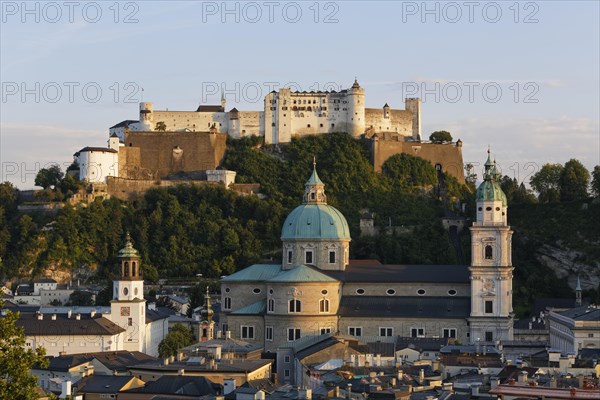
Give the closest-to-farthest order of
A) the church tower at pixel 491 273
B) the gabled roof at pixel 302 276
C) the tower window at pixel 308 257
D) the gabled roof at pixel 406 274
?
1. the church tower at pixel 491 273
2. the gabled roof at pixel 302 276
3. the gabled roof at pixel 406 274
4. the tower window at pixel 308 257

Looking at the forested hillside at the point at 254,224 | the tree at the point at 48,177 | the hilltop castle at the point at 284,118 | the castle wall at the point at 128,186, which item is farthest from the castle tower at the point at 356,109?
the tree at the point at 48,177

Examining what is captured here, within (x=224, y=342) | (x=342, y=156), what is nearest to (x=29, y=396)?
(x=224, y=342)

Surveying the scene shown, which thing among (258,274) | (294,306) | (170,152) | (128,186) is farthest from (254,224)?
(294,306)

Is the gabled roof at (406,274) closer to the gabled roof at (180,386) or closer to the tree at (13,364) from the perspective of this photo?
the gabled roof at (180,386)

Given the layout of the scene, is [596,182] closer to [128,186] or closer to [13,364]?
[128,186]

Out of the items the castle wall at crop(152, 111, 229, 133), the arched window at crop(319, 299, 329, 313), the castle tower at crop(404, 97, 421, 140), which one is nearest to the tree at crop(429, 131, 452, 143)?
the castle tower at crop(404, 97, 421, 140)

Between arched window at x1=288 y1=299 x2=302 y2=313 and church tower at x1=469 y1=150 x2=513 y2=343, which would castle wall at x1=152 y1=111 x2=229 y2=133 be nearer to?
arched window at x1=288 y1=299 x2=302 y2=313
